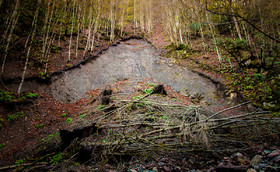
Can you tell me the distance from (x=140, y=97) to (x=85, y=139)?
265 cm

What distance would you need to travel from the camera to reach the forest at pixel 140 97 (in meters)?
2.00

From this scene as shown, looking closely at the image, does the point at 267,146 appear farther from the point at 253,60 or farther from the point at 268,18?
the point at 268,18

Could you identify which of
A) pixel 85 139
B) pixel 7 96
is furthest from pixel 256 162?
pixel 7 96

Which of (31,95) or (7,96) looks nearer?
(7,96)

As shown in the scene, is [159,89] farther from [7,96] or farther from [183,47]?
[183,47]

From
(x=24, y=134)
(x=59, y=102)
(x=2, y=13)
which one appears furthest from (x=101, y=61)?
(x=24, y=134)

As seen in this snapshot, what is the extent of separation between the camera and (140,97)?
16.4 ft

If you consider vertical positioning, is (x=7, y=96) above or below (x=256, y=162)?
above

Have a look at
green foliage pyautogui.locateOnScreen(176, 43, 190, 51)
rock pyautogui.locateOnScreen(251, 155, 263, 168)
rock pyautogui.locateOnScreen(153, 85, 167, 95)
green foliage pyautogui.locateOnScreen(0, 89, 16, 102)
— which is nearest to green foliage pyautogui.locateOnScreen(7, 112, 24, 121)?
green foliage pyautogui.locateOnScreen(0, 89, 16, 102)

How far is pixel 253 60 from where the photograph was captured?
6.33 meters

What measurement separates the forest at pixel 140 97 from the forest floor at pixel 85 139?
2 cm

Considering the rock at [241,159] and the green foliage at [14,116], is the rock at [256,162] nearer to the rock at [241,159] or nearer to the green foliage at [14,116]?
the rock at [241,159]

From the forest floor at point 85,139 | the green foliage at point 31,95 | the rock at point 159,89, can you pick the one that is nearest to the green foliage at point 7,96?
the forest floor at point 85,139

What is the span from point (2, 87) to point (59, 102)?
2.09 metres
